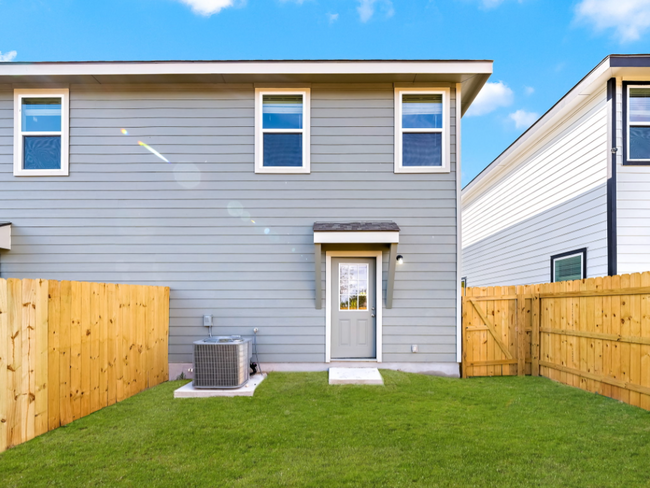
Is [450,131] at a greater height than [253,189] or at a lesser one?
greater

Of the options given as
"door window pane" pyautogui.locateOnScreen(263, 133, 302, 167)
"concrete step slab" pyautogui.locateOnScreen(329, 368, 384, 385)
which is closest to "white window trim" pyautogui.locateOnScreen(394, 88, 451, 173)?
"door window pane" pyautogui.locateOnScreen(263, 133, 302, 167)

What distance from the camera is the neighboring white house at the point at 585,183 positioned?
6.40m

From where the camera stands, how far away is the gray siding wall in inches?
257

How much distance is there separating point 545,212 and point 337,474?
7605 mm

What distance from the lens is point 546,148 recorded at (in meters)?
8.73

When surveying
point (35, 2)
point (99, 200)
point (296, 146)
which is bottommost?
point (99, 200)

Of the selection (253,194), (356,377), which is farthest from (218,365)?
(253,194)

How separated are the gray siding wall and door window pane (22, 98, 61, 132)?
10.0 inches

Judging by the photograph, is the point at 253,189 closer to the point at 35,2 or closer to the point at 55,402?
the point at 55,402

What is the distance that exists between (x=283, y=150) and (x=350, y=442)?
15.2ft

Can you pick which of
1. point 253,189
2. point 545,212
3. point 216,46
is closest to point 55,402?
point 253,189

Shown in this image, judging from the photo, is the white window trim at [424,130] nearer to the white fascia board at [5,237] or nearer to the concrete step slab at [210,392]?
the concrete step slab at [210,392]

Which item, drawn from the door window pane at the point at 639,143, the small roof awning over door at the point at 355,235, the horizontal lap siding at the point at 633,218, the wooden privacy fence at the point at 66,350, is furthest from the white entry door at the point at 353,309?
the door window pane at the point at 639,143

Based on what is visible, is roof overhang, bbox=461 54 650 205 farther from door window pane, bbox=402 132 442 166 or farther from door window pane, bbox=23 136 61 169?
door window pane, bbox=23 136 61 169
